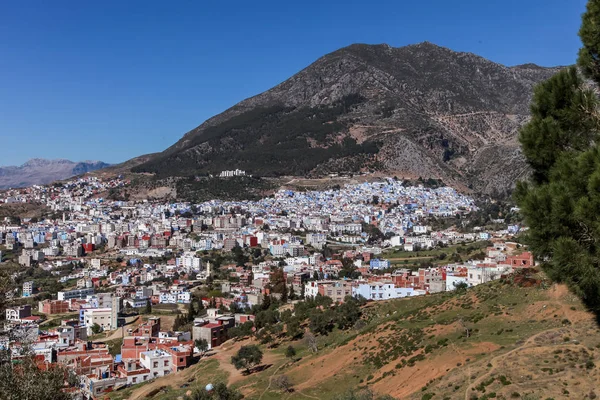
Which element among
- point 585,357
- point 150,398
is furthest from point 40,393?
point 150,398

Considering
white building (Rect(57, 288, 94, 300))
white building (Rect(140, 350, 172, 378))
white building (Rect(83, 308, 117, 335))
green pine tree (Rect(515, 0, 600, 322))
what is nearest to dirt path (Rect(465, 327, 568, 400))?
green pine tree (Rect(515, 0, 600, 322))

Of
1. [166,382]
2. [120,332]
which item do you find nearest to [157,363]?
[166,382]

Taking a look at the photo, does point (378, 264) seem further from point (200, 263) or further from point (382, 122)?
point (382, 122)

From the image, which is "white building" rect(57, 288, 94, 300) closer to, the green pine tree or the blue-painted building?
the blue-painted building

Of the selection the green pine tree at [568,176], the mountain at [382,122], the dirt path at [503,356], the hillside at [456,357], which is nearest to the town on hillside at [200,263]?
the hillside at [456,357]

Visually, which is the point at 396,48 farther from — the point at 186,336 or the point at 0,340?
the point at 0,340
